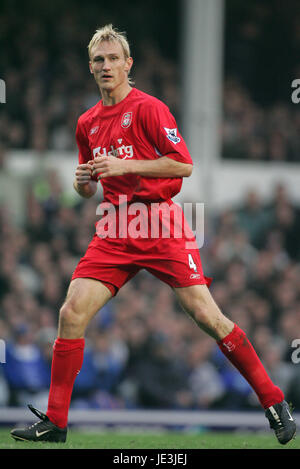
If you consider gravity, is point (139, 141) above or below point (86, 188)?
above

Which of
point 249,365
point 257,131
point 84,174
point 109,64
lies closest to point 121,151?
point 84,174

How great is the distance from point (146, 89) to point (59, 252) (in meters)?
4.17

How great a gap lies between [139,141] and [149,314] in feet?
16.9

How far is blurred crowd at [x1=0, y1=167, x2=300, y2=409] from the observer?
29.6 ft

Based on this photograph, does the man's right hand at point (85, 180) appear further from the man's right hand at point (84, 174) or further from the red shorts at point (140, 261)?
the red shorts at point (140, 261)

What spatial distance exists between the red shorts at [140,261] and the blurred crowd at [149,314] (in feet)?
12.8

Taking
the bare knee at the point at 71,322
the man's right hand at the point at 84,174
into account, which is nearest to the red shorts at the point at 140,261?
the bare knee at the point at 71,322

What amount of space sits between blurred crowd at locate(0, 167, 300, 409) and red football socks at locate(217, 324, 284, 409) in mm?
4020

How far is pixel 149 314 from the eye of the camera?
Answer: 9.98m

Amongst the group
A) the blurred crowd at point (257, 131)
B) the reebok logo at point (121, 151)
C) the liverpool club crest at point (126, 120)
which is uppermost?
the blurred crowd at point (257, 131)

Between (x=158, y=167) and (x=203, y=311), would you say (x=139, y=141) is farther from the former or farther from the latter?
(x=203, y=311)

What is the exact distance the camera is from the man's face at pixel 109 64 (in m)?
5.09

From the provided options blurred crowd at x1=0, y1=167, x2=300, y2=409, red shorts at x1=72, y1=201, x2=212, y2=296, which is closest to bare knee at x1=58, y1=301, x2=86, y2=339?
red shorts at x1=72, y1=201, x2=212, y2=296

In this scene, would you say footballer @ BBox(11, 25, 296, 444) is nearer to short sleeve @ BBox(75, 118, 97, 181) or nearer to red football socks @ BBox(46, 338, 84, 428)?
red football socks @ BBox(46, 338, 84, 428)
